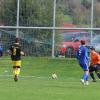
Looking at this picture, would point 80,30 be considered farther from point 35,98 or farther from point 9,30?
point 35,98

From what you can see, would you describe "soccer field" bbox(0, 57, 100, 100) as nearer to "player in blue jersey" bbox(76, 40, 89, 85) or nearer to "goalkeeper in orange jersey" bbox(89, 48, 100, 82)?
"player in blue jersey" bbox(76, 40, 89, 85)

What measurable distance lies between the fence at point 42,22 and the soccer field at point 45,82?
5.31ft

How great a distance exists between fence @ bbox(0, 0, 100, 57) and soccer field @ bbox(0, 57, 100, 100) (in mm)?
1619

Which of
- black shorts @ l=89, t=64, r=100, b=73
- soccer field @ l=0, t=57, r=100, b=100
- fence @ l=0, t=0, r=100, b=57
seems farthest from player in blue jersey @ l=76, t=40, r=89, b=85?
fence @ l=0, t=0, r=100, b=57

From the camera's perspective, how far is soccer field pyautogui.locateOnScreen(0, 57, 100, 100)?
20.3 m

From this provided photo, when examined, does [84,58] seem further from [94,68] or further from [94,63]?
[94,63]

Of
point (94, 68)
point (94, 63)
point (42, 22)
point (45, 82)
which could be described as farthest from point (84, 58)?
point (42, 22)

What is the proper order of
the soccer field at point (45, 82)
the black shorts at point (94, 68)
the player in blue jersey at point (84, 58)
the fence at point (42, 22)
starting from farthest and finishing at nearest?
1. the fence at point (42, 22)
2. the black shorts at point (94, 68)
3. the player in blue jersey at point (84, 58)
4. the soccer field at point (45, 82)

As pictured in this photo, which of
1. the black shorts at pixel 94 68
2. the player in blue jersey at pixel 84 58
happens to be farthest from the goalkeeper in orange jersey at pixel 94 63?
the player in blue jersey at pixel 84 58

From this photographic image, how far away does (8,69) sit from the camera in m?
38.3

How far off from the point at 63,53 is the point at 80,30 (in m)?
2.18

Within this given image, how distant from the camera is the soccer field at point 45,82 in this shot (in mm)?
20281

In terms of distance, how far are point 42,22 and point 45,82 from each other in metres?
17.7

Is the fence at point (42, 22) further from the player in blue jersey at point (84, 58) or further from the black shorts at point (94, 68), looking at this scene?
the player in blue jersey at point (84, 58)
